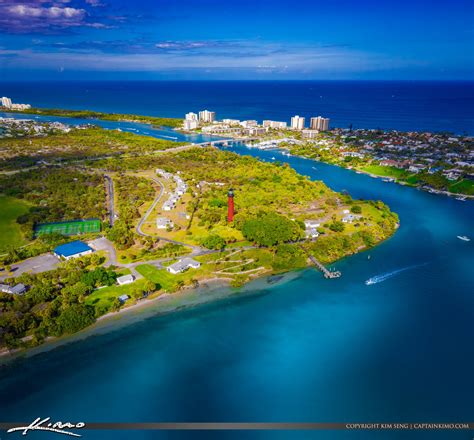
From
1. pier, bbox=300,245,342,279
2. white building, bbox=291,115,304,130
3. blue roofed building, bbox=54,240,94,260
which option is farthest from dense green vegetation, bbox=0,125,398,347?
white building, bbox=291,115,304,130

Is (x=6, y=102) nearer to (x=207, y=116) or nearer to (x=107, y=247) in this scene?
(x=207, y=116)

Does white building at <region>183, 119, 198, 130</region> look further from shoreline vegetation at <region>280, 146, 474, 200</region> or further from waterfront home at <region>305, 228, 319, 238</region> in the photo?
waterfront home at <region>305, 228, 319, 238</region>

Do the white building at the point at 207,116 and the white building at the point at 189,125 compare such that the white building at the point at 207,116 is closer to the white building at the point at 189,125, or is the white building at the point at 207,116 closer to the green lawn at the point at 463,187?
the white building at the point at 189,125

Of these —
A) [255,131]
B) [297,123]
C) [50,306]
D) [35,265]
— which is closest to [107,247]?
[35,265]

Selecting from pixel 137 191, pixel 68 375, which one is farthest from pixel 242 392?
pixel 137 191

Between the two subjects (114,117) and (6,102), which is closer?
(114,117)

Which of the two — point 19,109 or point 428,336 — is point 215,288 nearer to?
point 428,336
